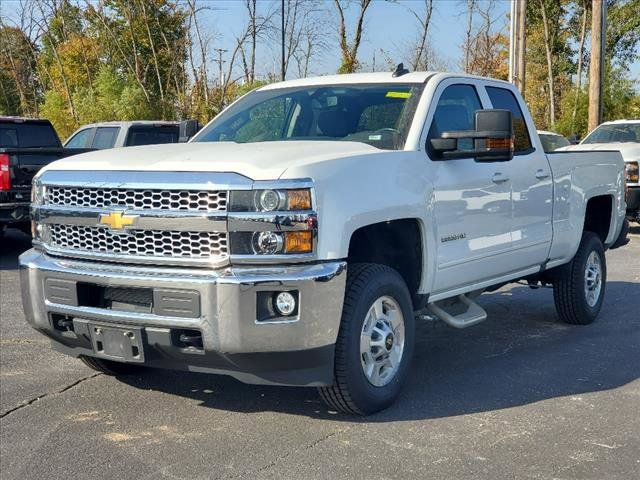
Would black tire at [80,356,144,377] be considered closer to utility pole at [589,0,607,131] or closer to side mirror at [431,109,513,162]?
side mirror at [431,109,513,162]

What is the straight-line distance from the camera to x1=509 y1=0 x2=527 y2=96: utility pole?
26250 mm

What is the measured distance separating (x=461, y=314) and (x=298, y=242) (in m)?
1.97

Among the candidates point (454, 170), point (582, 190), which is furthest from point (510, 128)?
point (582, 190)

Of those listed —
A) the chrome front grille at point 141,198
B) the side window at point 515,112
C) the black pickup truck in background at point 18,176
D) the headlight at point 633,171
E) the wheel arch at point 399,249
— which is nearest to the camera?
the chrome front grille at point 141,198

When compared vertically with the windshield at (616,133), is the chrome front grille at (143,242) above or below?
below

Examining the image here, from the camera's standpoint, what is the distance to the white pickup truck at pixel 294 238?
4.11 meters

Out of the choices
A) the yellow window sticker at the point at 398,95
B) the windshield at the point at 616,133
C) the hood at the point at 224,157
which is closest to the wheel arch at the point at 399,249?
the hood at the point at 224,157

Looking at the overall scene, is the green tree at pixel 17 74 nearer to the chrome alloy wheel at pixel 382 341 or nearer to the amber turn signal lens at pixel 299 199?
the chrome alloy wheel at pixel 382 341

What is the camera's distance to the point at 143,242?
14.2ft

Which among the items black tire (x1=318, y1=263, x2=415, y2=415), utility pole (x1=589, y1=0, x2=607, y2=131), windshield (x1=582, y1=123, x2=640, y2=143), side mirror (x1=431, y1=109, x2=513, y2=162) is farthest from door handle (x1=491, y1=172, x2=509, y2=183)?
utility pole (x1=589, y1=0, x2=607, y2=131)

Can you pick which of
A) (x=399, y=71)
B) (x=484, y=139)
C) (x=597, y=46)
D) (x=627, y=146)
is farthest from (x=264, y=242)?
(x=597, y=46)

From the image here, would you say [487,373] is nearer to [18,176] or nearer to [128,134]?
[18,176]

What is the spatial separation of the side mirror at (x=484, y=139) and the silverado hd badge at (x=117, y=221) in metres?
1.94

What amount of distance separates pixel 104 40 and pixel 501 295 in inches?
980
